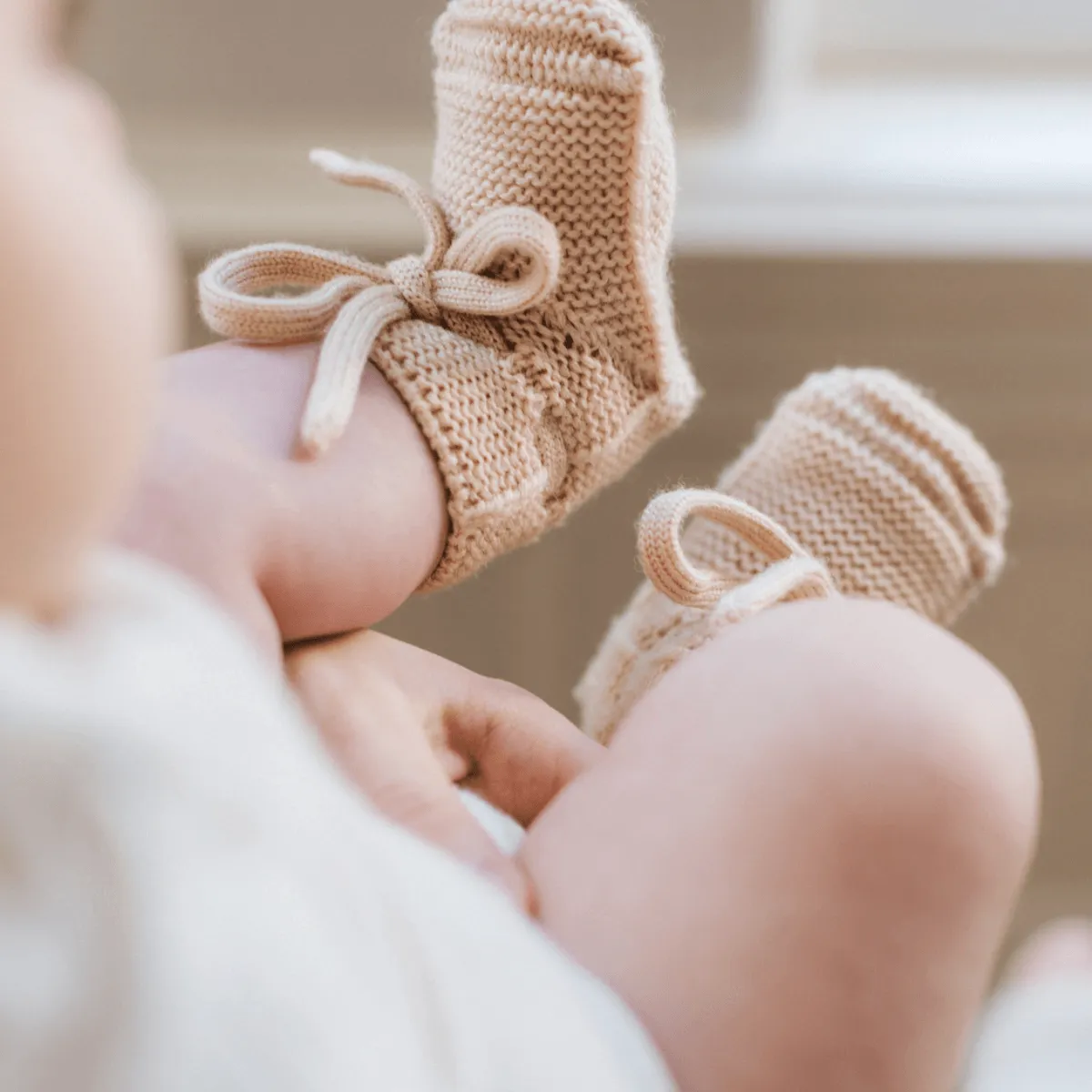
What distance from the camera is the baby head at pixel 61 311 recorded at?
159 mm

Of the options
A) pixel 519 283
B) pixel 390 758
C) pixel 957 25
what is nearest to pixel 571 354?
pixel 519 283

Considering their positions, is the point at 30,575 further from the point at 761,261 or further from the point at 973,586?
the point at 761,261

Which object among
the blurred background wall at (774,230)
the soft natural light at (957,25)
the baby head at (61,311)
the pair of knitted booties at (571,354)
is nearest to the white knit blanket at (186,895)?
the baby head at (61,311)

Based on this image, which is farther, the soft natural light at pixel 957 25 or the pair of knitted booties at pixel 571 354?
the soft natural light at pixel 957 25

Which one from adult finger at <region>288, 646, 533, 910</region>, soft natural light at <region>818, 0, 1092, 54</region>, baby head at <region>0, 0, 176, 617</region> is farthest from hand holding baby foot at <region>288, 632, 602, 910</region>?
soft natural light at <region>818, 0, 1092, 54</region>

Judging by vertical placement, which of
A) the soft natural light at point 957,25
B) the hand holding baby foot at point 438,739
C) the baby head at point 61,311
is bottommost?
the hand holding baby foot at point 438,739

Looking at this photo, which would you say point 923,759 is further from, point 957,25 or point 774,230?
point 957,25

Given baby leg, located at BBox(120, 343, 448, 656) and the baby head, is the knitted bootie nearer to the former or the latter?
baby leg, located at BBox(120, 343, 448, 656)

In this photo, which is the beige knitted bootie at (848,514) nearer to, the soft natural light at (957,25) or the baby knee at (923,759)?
the baby knee at (923,759)

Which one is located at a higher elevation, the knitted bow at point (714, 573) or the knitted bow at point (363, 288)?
the knitted bow at point (363, 288)

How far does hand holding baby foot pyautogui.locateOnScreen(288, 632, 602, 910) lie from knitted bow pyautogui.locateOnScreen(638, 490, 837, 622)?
5 cm

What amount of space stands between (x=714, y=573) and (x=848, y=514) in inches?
2.3

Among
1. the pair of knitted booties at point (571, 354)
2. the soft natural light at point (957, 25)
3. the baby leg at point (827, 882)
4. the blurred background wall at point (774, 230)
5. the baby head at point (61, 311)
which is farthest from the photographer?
the soft natural light at point (957, 25)

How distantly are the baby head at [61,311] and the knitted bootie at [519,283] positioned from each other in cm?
16
